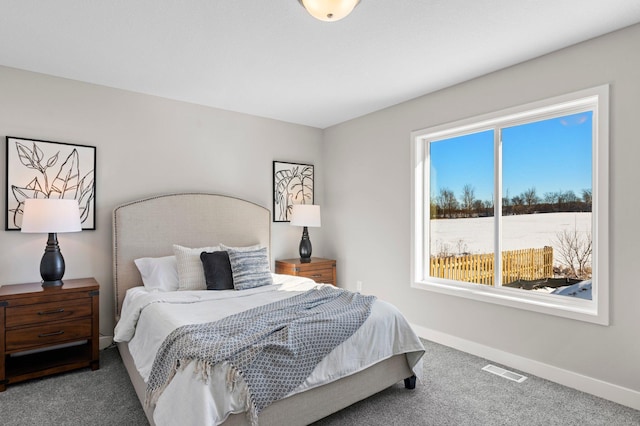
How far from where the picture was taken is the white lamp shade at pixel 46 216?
284 centimetres

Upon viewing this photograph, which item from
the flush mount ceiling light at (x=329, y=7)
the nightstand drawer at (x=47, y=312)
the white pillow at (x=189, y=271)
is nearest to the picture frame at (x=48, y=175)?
the nightstand drawer at (x=47, y=312)

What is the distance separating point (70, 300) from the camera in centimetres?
291

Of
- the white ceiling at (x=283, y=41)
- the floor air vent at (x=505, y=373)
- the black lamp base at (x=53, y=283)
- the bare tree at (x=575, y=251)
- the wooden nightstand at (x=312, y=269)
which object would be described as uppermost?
the white ceiling at (x=283, y=41)

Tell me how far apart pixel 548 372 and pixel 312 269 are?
2558mm

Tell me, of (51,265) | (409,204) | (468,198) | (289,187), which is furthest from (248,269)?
(468,198)

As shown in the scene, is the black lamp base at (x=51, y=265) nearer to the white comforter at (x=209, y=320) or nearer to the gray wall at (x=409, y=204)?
the white comforter at (x=209, y=320)

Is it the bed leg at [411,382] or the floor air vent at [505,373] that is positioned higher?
the bed leg at [411,382]

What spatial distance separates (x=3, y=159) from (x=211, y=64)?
1.97 m

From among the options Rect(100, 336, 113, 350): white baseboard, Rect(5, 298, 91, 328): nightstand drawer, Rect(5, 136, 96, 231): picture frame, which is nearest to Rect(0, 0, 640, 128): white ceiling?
Rect(5, 136, 96, 231): picture frame

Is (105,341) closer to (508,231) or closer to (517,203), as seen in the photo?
(508,231)

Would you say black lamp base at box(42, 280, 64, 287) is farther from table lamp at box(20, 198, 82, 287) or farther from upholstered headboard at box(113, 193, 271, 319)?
upholstered headboard at box(113, 193, 271, 319)

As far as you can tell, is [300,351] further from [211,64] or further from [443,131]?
[443,131]

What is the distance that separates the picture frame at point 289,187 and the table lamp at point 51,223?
7.42ft

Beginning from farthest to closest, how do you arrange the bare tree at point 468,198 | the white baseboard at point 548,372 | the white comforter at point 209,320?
the bare tree at point 468,198, the white baseboard at point 548,372, the white comforter at point 209,320
